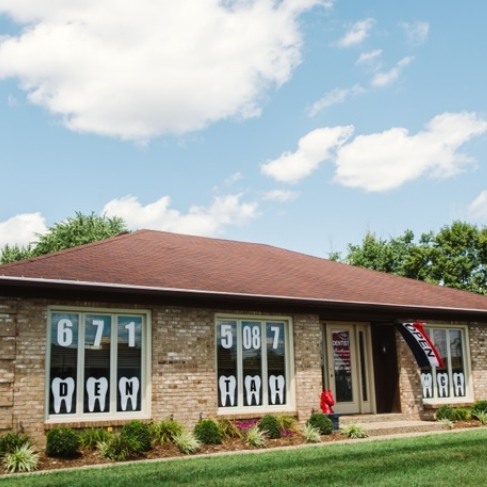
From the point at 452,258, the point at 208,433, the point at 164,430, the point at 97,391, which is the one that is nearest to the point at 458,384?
the point at 208,433

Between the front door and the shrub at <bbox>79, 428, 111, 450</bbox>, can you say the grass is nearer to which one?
the shrub at <bbox>79, 428, 111, 450</bbox>

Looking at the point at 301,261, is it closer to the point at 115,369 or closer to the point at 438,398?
the point at 438,398

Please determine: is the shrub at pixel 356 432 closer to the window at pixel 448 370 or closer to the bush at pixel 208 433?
the bush at pixel 208 433

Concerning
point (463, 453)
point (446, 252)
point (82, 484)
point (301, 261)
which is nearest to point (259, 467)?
point (82, 484)

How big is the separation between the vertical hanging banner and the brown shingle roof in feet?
1.93

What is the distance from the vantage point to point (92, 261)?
14703 mm

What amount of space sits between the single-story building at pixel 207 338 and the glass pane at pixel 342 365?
39 millimetres

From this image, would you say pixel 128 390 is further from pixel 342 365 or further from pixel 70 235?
pixel 70 235

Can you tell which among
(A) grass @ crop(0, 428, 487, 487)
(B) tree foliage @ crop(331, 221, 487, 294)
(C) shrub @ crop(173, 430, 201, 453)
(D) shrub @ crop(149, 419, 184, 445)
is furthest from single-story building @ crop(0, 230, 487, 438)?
(B) tree foliage @ crop(331, 221, 487, 294)

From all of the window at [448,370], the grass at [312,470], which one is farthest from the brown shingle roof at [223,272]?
the grass at [312,470]

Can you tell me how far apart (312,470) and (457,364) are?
10367 millimetres

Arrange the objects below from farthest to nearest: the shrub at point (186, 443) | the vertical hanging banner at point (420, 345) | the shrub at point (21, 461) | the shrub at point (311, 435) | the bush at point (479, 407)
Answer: the bush at point (479, 407) → the vertical hanging banner at point (420, 345) → the shrub at point (311, 435) → the shrub at point (186, 443) → the shrub at point (21, 461)

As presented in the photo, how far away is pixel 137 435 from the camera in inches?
476

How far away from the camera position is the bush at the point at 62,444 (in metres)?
11.6
